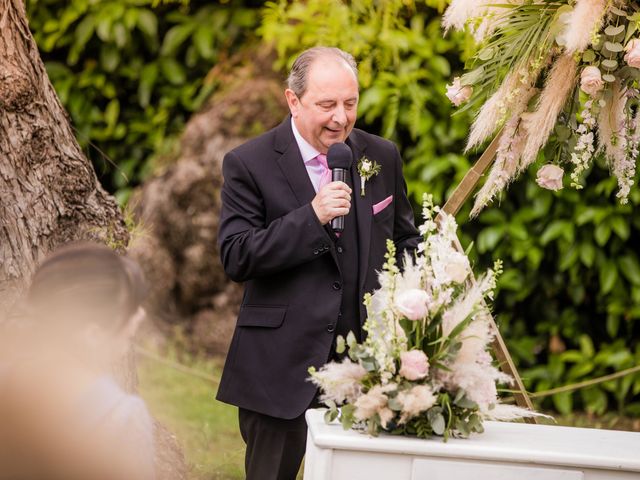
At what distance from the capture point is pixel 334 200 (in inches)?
119

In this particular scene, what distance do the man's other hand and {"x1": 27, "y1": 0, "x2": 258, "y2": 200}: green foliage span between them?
3.55 metres

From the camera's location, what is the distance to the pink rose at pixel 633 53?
9.68 feet

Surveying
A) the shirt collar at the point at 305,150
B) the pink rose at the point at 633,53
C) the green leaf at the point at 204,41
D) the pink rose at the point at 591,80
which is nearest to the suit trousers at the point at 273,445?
the shirt collar at the point at 305,150

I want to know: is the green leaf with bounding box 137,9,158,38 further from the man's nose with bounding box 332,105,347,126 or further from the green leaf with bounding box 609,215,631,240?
the man's nose with bounding box 332,105,347,126

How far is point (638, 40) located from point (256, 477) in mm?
1846

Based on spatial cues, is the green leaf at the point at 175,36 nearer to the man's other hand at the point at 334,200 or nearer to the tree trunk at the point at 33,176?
the tree trunk at the point at 33,176

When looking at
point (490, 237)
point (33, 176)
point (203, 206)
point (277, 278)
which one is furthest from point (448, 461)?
point (203, 206)

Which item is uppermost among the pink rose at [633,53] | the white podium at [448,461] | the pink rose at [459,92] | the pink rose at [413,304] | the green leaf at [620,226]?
the pink rose at [633,53]

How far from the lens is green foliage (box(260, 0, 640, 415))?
18.9 ft

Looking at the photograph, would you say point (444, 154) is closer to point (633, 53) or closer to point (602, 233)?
point (602, 233)

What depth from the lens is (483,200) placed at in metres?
3.29


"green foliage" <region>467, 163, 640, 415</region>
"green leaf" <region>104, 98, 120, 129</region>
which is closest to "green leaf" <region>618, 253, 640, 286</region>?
"green foliage" <region>467, 163, 640, 415</region>

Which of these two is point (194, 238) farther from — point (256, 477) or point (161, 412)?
point (256, 477)

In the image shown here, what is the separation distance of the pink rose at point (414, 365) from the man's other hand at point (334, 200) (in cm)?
59
